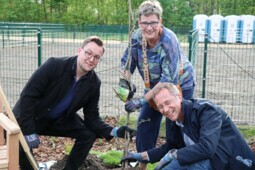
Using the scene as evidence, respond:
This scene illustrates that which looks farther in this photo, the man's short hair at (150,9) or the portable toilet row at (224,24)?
the portable toilet row at (224,24)

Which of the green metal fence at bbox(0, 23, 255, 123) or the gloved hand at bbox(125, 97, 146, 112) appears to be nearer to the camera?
the gloved hand at bbox(125, 97, 146, 112)

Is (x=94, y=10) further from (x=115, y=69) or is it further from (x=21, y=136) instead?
(x=21, y=136)

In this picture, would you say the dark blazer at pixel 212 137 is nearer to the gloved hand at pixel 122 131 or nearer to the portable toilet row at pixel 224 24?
the gloved hand at pixel 122 131

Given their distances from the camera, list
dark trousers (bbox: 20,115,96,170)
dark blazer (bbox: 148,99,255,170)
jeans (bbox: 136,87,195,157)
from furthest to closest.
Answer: jeans (bbox: 136,87,195,157), dark trousers (bbox: 20,115,96,170), dark blazer (bbox: 148,99,255,170)

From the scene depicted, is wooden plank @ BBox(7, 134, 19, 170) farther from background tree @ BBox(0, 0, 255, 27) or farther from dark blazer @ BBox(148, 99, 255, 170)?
background tree @ BBox(0, 0, 255, 27)

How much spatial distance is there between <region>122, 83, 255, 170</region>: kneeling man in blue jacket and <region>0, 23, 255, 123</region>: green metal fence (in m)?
0.97

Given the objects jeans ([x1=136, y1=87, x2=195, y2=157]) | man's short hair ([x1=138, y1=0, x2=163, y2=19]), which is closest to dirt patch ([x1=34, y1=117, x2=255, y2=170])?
jeans ([x1=136, y1=87, x2=195, y2=157])

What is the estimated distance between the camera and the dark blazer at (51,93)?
3529 millimetres

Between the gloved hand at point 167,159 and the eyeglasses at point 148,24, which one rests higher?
the eyeglasses at point 148,24

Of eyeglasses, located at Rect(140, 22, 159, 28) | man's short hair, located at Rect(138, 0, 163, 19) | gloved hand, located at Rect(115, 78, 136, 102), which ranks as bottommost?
gloved hand, located at Rect(115, 78, 136, 102)

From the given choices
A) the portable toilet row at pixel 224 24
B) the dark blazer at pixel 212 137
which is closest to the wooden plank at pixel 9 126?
the dark blazer at pixel 212 137

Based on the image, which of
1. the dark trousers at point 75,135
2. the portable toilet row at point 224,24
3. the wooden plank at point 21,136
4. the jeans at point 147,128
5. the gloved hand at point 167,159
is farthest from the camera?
the portable toilet row at point 224,24

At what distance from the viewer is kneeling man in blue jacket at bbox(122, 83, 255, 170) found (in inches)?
107

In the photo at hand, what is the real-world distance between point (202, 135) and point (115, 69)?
2454mm
